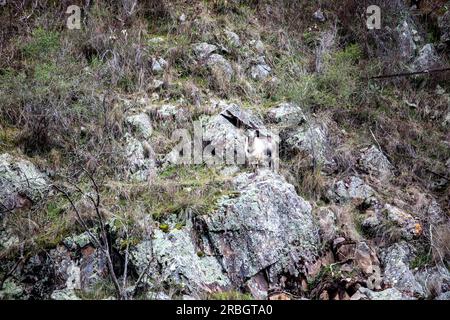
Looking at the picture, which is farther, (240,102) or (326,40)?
(326,40)

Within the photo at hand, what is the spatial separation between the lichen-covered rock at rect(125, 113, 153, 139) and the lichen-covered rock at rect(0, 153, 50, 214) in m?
1.22

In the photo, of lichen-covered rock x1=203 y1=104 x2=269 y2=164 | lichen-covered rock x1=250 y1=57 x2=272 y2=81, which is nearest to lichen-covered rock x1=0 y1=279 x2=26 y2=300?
lichen-covered rock x1=203 y1=104 x2=269 y2=164

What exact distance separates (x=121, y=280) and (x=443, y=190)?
4.23 metres

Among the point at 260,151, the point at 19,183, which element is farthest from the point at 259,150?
the point at 19,183

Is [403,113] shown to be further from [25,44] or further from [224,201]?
[25,44]

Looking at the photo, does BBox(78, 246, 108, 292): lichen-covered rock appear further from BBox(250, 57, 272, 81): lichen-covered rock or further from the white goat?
BBox(250, 57, 272, 81): lichen-covered rock

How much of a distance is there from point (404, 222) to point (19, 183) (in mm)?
4329

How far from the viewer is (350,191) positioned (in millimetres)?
5527

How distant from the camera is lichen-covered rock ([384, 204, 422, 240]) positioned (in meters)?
5.05

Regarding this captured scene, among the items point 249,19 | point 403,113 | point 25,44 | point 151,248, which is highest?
point 249,19

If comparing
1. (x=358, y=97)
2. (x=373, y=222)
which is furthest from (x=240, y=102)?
(x=373, y=222)

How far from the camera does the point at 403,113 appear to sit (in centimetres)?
675

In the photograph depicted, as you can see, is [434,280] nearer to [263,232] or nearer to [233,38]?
[263,232]

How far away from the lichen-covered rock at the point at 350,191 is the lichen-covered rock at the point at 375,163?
347 millimetres
